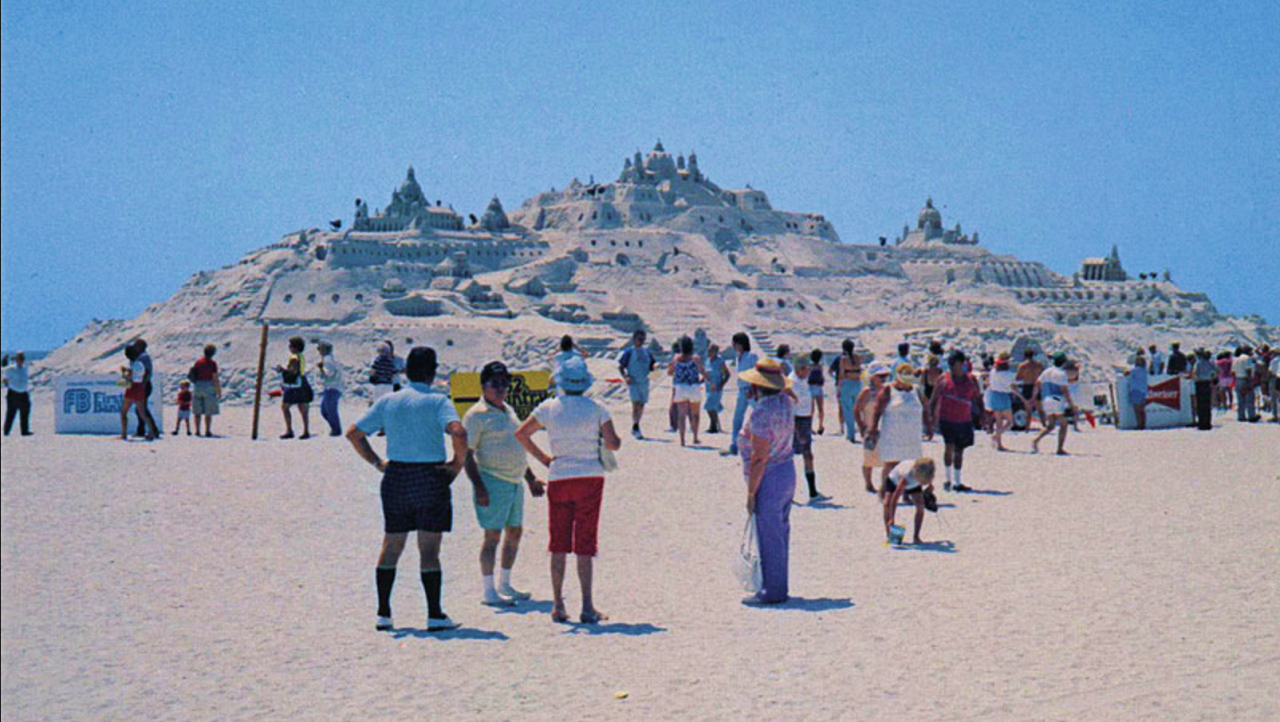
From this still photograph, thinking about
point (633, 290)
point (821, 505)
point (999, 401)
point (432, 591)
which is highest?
point (633, 290)

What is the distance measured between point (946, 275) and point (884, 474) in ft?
283

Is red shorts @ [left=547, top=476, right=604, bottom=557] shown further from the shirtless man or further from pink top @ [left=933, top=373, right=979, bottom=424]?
the shirtless man

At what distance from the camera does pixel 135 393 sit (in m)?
15.8

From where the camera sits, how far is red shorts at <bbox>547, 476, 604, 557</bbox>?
6957mm

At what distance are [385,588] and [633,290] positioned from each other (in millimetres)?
68298

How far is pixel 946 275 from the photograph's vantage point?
93250 mm

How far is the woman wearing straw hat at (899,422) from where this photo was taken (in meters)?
10.0

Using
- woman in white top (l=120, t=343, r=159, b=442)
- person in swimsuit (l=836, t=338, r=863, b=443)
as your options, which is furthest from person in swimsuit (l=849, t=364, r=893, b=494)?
woman in white top (l=120, t=343, r=159, b=442)

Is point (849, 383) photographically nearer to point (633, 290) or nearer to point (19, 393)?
point (19, 393)

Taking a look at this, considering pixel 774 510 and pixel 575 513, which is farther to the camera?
pixel 774 510

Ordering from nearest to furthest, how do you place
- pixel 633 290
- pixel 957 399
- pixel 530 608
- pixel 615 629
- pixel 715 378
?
pixel 615 629
pixel 530 608
pixel 957 399
pixel 715 378
pixel 633 290

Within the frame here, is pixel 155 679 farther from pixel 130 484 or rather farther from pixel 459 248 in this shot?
pixel 459 248

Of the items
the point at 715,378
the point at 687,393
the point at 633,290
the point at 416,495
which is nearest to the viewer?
the point at 416,495

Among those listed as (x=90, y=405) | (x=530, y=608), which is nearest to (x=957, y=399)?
(x=530, y=608)
